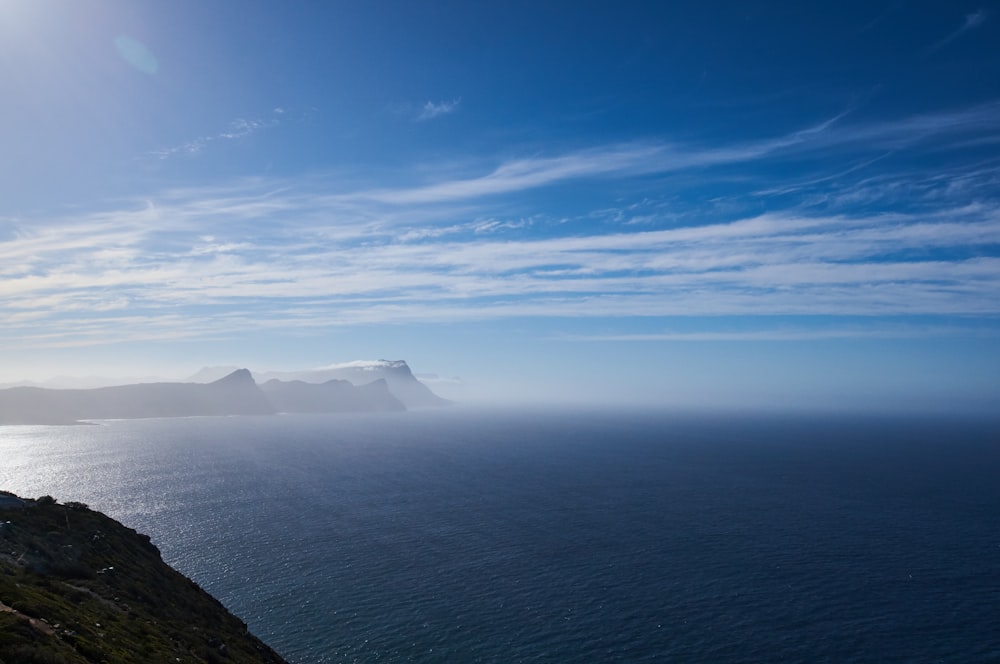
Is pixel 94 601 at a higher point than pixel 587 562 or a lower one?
higher

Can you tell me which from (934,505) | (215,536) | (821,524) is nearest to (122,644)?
(215,536)

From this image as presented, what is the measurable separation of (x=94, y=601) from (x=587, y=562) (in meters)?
66.7

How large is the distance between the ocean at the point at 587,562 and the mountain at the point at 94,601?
13.2 meters

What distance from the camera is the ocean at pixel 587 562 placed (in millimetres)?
59750

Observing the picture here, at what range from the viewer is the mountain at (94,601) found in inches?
1158

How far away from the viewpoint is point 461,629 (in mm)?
62156

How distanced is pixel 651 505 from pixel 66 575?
11214 centimetres

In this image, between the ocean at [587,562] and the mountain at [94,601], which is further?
the ocean at [587,562]

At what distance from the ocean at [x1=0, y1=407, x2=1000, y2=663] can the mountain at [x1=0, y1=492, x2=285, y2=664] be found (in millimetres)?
13208

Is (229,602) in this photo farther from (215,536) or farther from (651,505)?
(651,505)

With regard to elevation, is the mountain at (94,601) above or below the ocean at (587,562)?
above

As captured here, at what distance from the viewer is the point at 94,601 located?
39.8 m

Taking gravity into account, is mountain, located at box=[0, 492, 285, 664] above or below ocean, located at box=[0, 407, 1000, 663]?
above

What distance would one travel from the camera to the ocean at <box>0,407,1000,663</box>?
59.8m
